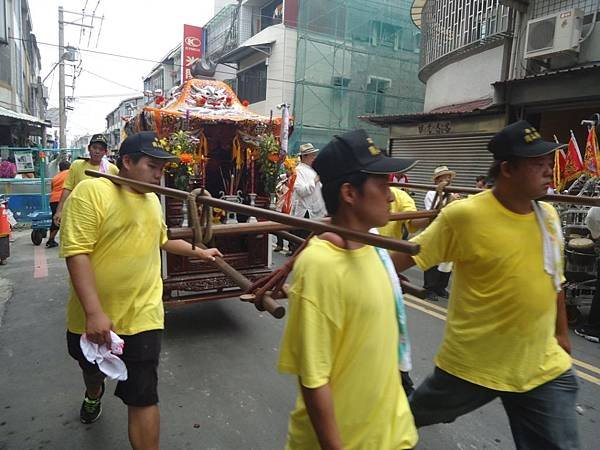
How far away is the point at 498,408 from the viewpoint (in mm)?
3453

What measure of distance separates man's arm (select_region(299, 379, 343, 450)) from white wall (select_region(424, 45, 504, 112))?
10964mm

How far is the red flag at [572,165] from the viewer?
6.29 m

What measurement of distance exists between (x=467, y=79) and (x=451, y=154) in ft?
6.26

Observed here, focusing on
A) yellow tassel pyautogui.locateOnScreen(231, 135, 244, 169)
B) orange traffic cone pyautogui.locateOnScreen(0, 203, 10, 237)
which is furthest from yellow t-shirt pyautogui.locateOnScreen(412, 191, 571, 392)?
orange traffic cone pyautogui.locateOnScreen(0, 203, 10, 237)

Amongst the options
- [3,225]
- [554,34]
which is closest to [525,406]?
[3,225]

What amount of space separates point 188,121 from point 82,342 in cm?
388

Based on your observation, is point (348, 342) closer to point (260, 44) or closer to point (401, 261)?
point (401, 261)

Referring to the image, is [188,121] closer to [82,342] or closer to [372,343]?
[82,342]

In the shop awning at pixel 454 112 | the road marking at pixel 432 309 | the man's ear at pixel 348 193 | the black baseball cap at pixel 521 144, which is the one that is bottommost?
the road marking at pixel 432 309

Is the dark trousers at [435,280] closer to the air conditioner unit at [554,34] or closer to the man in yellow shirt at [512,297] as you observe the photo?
the man in yellow shirt at [512,297]

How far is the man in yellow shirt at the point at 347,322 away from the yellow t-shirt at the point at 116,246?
1239mm

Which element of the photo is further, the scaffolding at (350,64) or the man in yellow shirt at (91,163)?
the scaffolding at (350,64)

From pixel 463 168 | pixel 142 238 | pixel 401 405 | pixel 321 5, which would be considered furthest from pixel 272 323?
pixel 321 5

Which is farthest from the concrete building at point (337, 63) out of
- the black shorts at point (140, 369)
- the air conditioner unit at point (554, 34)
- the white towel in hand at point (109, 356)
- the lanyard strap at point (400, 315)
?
the lanyard strap at point (400, 315)
